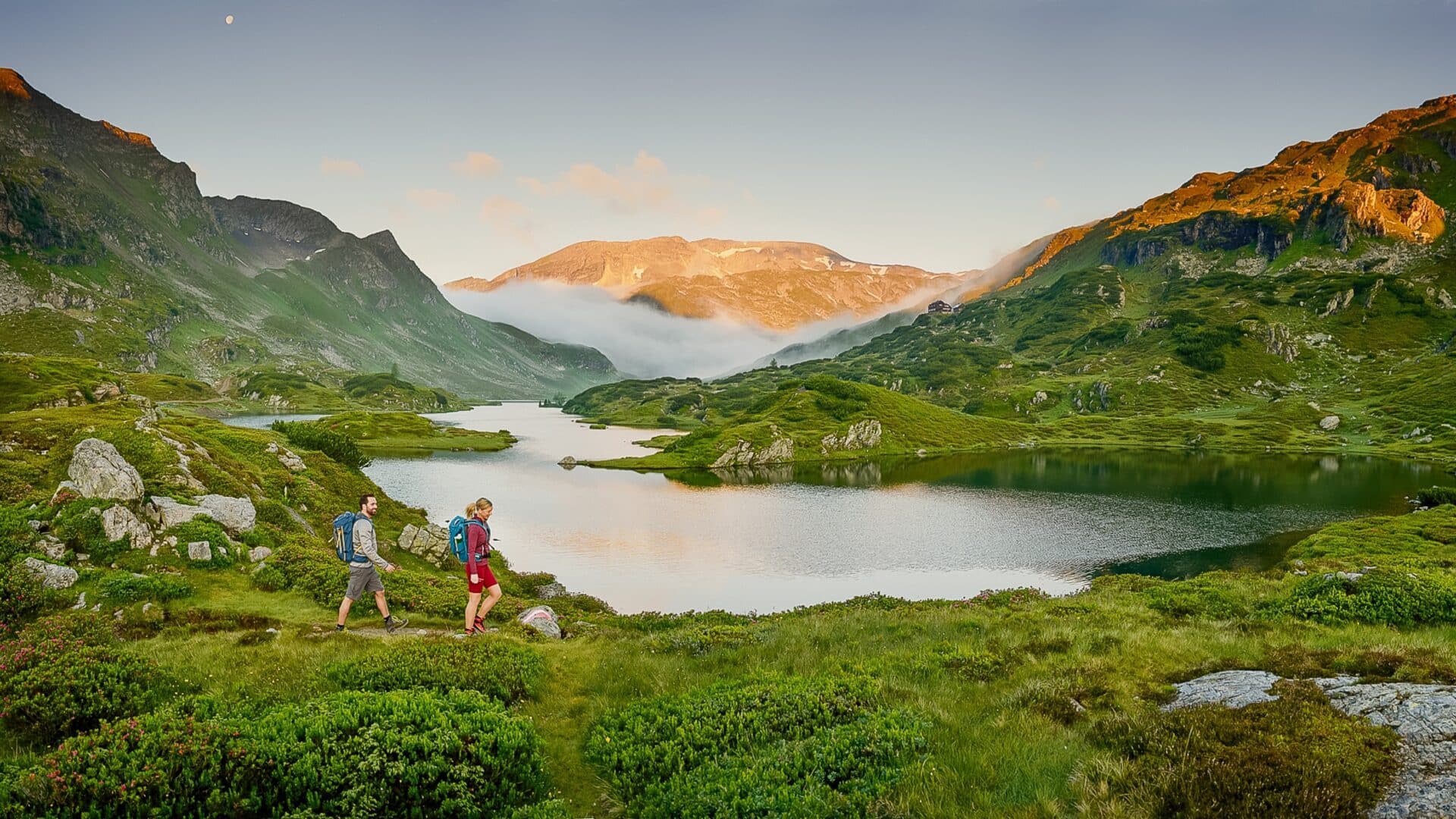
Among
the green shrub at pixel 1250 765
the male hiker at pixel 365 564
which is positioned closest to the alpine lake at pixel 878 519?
the male hiker at pixel 365 564

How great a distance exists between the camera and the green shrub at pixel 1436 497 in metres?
90.6

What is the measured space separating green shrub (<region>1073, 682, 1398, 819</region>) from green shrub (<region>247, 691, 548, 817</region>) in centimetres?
811

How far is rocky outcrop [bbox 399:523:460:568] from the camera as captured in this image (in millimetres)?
46844

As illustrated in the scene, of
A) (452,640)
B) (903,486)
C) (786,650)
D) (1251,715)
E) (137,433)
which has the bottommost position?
(903,486)

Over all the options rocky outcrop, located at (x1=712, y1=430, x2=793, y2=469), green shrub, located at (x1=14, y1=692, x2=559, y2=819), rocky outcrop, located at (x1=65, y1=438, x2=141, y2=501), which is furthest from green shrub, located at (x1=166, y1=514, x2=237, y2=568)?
rocky outcrop, located at (x1=712, y1=430, x2=793, y2=469)

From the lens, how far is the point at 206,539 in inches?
1020

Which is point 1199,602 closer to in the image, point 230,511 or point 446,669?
point 446,669

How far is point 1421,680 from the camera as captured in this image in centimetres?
1041

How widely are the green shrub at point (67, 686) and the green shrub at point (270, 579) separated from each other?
12.5m

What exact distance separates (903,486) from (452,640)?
126721 mm

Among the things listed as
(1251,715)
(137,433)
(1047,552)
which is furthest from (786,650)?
(1047,552)

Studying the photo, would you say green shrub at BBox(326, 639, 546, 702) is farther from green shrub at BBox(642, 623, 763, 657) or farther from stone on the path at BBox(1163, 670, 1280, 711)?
stone on the path at BBox(1163, 670, 1280, 711)

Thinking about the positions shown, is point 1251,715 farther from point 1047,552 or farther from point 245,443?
point 1047,552

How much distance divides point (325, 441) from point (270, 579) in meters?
47.0
